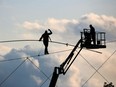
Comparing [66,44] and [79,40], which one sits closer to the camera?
[66,44]

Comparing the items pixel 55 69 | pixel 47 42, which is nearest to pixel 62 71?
pixel 55 69

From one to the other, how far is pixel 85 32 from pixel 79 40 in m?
1.24

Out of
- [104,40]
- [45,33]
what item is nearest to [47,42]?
[45,33]

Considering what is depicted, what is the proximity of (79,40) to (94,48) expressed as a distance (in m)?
1.89

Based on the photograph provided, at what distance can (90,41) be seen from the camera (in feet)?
123

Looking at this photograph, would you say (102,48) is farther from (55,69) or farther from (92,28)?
(55,69)

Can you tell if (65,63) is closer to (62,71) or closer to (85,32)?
(62,71)

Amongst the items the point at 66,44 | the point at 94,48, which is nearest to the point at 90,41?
the point at 94,48

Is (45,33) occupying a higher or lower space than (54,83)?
higher

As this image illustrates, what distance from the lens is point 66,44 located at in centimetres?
3531

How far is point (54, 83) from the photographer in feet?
126

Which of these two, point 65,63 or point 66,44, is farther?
point 65,63

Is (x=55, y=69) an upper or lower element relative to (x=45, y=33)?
lower

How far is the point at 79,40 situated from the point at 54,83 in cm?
511
